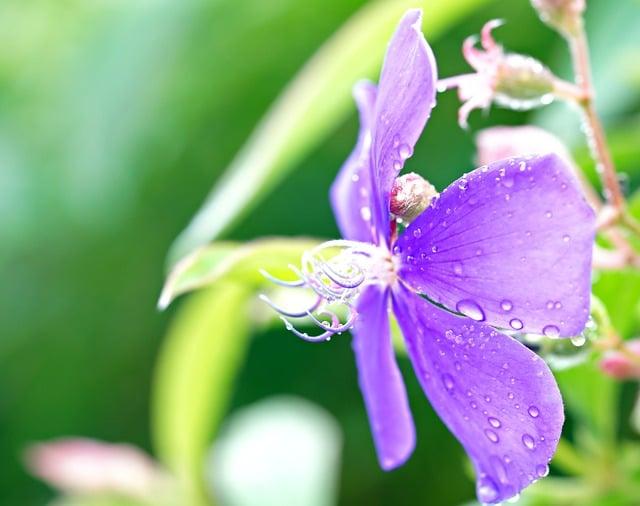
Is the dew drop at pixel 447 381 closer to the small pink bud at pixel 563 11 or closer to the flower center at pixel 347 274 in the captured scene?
the flower center at pixel 347 274

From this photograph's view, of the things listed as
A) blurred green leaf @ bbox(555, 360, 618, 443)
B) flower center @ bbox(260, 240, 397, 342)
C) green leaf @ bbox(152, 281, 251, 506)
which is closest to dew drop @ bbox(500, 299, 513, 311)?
flower center @ bbox(260, 240, 397, 342)

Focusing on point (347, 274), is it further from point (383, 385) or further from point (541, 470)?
point (541, 470)

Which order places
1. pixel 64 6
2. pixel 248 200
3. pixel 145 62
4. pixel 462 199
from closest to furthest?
pixel 462 199
pixel 248 200
pixel 145 62
pixel 64 6

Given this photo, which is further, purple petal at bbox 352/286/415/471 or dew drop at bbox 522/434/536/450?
purple petal at bbox 352/286/415/471

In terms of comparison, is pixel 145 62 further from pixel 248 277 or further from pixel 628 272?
pixel 628 272

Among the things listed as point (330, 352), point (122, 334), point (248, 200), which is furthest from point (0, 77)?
point (248, 200)

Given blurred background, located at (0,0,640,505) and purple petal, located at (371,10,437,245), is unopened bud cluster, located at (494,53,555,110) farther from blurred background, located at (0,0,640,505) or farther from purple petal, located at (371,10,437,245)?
blurred background, located at (0,0,640,505)
